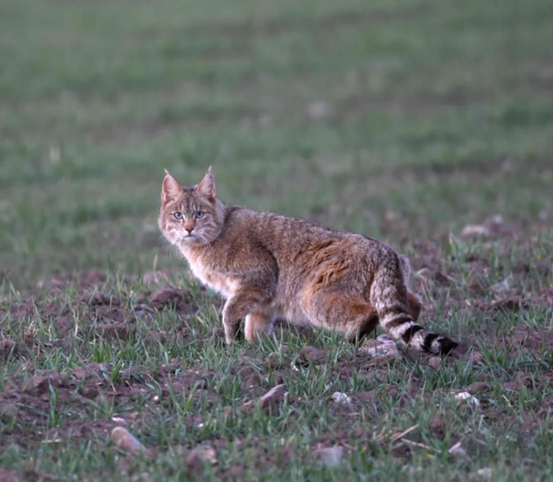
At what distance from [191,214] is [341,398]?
8.20 ft

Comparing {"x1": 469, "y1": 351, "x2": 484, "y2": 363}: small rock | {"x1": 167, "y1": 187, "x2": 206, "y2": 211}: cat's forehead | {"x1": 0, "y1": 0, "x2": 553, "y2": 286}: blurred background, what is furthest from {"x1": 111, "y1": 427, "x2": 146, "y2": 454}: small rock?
{"x1": 0, "y1": 0, "x2": 553, "y2": 286}: blurred background

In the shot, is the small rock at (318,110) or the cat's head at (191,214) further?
the small rock at (318,110)

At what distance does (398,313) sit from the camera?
683 centimetres

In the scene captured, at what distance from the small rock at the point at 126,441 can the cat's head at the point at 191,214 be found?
8.76ft

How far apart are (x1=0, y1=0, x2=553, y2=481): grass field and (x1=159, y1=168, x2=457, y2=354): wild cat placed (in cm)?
19

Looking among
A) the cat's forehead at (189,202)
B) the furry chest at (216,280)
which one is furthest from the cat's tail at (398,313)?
the cat's forehead at (189,202)

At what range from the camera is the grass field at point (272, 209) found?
556cm

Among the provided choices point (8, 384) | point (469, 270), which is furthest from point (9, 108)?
point (8, 384)

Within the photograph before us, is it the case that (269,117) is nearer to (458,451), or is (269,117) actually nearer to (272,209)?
(272,209)

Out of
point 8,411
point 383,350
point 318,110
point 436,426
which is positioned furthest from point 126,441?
point 318,110

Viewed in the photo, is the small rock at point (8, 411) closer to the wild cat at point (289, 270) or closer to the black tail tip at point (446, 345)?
the wild cat at point (289, 270)

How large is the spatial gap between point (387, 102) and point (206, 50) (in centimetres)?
539

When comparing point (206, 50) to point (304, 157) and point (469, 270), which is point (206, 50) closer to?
point (304, 157)

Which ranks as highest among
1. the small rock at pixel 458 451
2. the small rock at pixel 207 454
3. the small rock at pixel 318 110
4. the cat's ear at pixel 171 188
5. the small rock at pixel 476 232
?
the cat's ear at pixel 171 188
